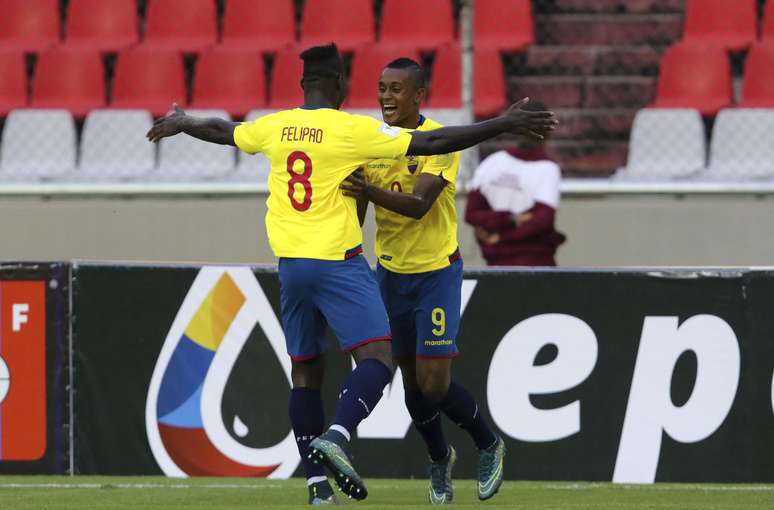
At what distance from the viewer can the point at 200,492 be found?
7406 mm

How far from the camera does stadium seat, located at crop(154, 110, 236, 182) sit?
36.4 ft

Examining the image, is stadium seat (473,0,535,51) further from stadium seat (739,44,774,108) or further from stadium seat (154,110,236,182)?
stadium seat (154,110,236,182)

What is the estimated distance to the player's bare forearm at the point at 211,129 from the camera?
640 centimetres

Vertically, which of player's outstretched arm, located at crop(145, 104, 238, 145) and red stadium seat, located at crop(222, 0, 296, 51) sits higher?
red stadium seat, located at crop(222, 0, 296, 51)

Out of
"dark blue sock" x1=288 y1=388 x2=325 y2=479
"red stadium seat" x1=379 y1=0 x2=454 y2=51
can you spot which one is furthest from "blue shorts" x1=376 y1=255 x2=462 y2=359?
"red stadium seat" x1=379 y1=0 x2=454 y2=51

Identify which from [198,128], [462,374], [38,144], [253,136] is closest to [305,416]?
[253,136]

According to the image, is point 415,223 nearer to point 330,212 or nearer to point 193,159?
point 330,212

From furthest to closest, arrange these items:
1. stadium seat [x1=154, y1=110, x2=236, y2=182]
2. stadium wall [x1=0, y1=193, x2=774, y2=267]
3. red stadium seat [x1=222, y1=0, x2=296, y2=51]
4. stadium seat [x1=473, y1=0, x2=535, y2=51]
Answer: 1. red stadium seat [x1=222, y1=0, x2=296, y2=51]
2. stadium seat [x1=473, y1=0, x2=535, y2=51]
3. stadium seat [x1=154, y1=110, x2=236, y2=182]
4. stadium wall [x1=0, y1=193, x2=774, y2=267]

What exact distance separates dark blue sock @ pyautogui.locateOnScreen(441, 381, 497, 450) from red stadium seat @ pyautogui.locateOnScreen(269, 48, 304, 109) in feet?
17.7

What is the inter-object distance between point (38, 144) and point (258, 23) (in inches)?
87.4

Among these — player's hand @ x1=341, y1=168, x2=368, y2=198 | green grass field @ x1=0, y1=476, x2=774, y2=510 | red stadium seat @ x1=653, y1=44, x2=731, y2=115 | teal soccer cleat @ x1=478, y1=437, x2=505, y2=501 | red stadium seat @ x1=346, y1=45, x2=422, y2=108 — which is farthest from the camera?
red stadium seat @ x1=346, y1=45, x2=422, y2=108

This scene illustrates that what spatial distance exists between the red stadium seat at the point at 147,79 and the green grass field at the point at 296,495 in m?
4.64

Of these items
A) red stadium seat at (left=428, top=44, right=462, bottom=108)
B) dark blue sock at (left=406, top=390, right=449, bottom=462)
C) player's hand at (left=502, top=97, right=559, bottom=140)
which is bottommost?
dark blue sock at (left=406, top=390, right=449, bottom=462)

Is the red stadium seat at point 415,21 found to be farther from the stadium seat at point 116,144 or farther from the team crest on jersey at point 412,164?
the team crest on jersey at point 412,164
